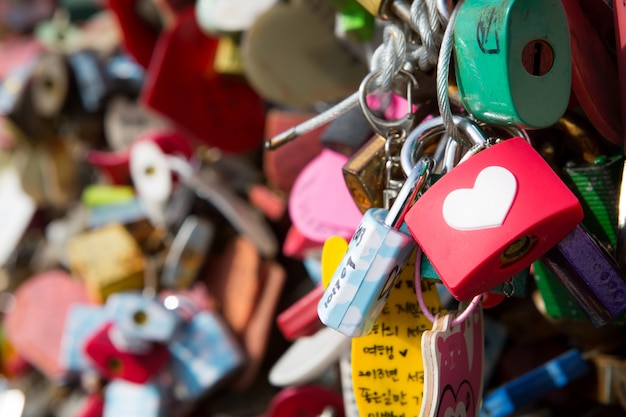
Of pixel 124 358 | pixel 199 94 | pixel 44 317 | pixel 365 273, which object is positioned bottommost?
pixel 44 317

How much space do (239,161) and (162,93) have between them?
0.11 meters

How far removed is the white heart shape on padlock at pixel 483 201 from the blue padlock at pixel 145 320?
381mm

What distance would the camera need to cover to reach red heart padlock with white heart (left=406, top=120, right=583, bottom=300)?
0.99ft

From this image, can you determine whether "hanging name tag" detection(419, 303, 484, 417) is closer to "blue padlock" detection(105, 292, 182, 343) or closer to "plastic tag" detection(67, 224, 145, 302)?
"blue padlock" detection(105, 292, 182, 343)

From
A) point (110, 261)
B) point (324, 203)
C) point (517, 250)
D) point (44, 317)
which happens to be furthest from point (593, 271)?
point (44, 317)

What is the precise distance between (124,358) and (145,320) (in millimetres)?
42

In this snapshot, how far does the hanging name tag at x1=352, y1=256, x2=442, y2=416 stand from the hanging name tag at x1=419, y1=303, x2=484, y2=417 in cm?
2

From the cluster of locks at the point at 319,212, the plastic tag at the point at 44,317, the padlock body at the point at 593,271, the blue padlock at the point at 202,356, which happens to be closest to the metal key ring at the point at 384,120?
the cluster of locks at the point at 319,212

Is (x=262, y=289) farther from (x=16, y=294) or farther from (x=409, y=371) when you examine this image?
(x=16, y=294)

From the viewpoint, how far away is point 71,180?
0.92 m

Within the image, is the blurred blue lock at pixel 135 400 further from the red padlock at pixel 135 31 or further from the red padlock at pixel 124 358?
the red padlock at pixel 135 31

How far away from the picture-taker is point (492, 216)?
0.31 m

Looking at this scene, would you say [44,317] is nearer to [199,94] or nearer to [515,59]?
[199,94]

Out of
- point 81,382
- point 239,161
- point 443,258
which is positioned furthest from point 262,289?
point 443,258
